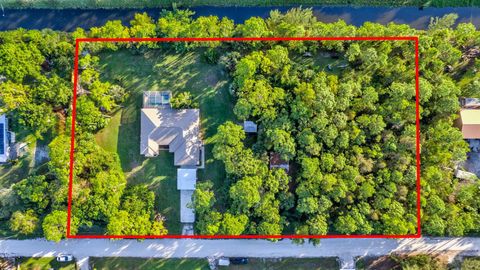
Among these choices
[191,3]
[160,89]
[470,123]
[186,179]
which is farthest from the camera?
[191,3]

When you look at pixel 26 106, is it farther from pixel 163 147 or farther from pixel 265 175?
pixel 265 175

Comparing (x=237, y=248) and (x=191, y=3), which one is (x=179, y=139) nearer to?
(x=237, y=248)

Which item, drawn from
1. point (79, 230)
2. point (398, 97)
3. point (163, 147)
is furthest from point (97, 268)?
point (398, 97)

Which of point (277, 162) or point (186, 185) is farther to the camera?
point (186, 185)

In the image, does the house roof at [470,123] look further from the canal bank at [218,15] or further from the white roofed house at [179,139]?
the white roofed house at [179,139]

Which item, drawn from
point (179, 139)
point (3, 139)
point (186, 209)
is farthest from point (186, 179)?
point (3, 139)

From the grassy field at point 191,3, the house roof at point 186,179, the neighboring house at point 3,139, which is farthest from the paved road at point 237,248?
the grassy field at point 191,3

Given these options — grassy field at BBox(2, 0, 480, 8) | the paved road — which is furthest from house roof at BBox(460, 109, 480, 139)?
grassy field at BBox(2, 0, 480, 8)

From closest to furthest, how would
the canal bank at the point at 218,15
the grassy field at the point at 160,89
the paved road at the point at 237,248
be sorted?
1. the paved road at the point at 237,248
2. the grassy field at the point at 160,89
3. the canal bank at the point at 218,15
